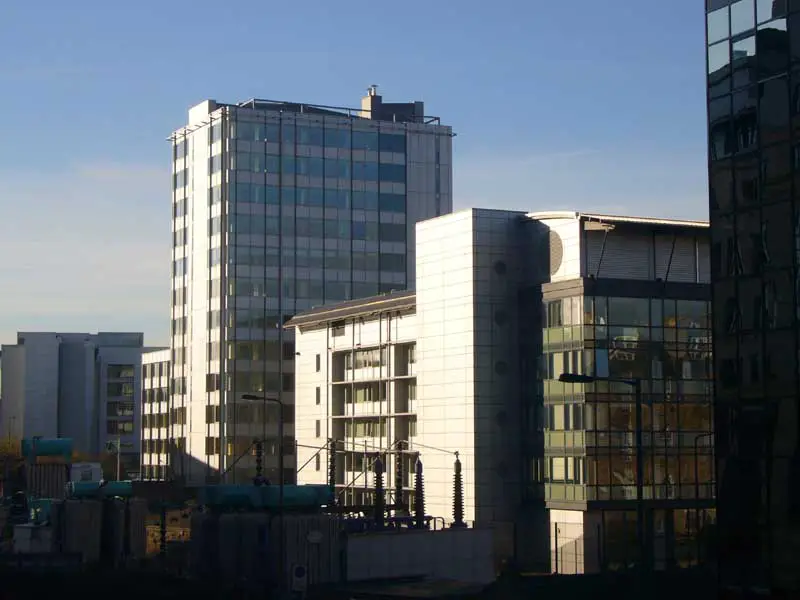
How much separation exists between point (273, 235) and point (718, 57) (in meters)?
97.3

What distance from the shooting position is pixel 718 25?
1748 inches

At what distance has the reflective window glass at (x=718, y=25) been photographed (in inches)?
1734

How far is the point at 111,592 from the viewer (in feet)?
173

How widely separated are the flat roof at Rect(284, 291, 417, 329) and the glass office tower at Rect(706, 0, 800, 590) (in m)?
53.7

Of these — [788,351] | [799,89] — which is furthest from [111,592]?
[799,89]

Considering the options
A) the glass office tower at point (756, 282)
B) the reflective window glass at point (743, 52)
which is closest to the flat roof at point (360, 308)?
the glass office tower at point (756, 282)

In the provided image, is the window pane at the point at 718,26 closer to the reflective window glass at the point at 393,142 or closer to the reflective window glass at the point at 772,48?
the reflective window glass at the point at 772,48

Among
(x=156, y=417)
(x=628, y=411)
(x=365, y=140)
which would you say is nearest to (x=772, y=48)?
(x=628, y=411)

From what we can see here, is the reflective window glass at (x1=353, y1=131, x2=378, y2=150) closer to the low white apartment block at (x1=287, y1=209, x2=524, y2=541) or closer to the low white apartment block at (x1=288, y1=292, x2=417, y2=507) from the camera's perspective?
the low white apartment block at (x1=288, y1=292, x2=417, y2=507)

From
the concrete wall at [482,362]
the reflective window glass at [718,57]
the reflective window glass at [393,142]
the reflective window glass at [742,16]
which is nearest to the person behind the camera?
the reflective window glass at [742,16]

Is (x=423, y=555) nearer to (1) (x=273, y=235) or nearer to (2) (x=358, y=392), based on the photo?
(2) (x=358, y=392)

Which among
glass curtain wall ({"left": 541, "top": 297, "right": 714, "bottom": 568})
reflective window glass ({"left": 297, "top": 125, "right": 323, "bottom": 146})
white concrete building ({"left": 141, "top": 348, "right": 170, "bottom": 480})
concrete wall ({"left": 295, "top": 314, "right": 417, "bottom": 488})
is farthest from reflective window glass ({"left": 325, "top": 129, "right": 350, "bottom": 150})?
glass curtain wall ({"left": 541, "top": 297, "right": 714, "bottom": 568})

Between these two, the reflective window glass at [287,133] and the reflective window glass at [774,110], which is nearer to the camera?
the reflective window glass at [774,110]

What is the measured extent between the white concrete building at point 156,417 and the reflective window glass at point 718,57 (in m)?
107
